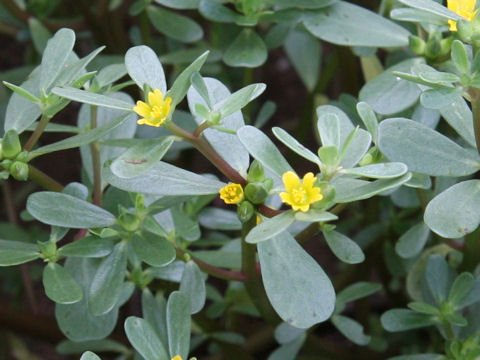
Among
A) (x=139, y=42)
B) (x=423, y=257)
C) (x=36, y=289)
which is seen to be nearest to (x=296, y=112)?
(x=139, y=42)

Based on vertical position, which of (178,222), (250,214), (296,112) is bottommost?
(296,112)

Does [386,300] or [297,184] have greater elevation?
[297,184]

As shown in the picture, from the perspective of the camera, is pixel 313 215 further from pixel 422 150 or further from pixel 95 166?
pixel 95 166

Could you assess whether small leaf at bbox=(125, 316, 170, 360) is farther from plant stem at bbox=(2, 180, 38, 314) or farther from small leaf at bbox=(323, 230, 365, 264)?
plant stem at bbox=(2, 180, 38, 314)

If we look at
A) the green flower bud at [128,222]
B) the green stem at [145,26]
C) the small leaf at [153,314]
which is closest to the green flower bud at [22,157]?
the green flower bud at [128,222]

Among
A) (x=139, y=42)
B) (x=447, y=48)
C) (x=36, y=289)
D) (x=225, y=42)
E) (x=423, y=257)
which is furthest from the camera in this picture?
(x=36, y=289)

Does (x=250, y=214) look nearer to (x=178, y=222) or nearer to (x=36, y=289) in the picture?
(x=178, y=222)
